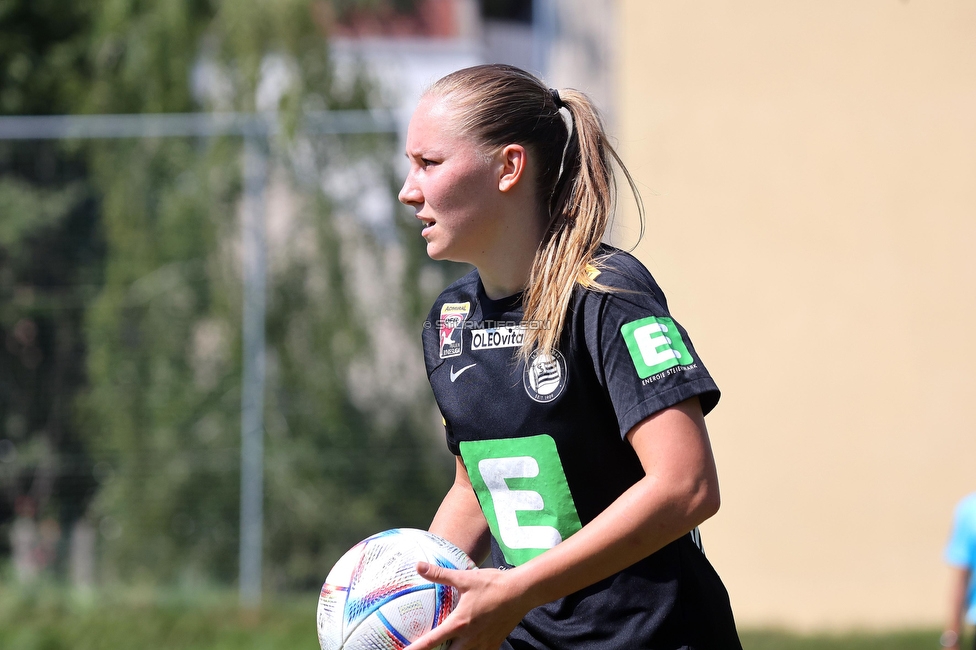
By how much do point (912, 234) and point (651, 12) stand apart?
6.45 ft

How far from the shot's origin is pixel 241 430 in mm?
6105

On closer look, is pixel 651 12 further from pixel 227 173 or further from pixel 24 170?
pixel 24 170

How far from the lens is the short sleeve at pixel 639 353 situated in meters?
1.75

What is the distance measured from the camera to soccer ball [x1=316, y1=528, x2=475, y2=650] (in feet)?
6.03

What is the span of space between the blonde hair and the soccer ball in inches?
15.8

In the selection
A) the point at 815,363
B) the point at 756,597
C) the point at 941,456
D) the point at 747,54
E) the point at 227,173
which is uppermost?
the point at 747,54

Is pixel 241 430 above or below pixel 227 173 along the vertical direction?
below

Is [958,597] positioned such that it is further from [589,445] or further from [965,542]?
[589,445]

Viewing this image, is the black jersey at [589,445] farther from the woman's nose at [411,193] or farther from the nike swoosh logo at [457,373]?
the woman's nose at [411,193]

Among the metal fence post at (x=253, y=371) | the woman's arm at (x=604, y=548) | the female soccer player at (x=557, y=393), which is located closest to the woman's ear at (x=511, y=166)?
the female soccer player at (x=557, y=393)

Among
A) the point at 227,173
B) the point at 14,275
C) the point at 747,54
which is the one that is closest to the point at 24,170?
the point at 14,275

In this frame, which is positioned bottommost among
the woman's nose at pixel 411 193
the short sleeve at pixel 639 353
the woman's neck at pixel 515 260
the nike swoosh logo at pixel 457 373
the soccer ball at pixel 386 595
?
the soccer ball at pixel 386 595

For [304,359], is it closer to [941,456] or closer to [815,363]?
[815,363]

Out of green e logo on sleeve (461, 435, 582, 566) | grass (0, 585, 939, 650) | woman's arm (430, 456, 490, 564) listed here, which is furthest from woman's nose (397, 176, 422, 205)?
grass (0, 585, 939, 650)
